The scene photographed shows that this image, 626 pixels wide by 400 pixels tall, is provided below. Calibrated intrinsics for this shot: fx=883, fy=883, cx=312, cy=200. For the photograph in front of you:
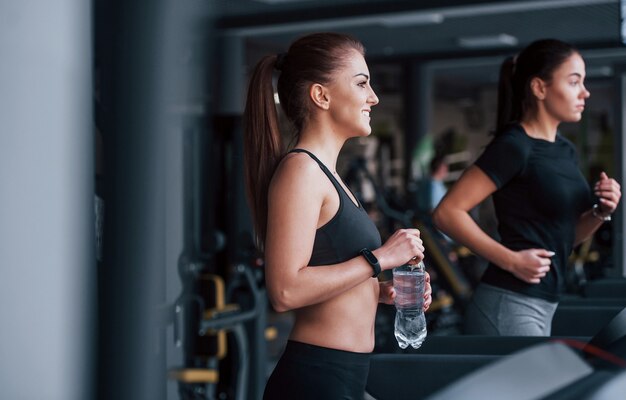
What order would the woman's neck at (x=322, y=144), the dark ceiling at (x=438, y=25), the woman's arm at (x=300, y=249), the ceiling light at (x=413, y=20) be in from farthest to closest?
1. the ceiling light at (x=413, y=20)
2. the dark ceiling at (x=438, y=25)
3. the woman's neck at (x=322, y=144)
4. the woman's arm at (x=300, y=249)

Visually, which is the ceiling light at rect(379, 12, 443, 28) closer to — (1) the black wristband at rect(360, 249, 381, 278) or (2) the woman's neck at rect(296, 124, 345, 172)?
(2) the woman's neck at rect(296, 124, 345, 172)

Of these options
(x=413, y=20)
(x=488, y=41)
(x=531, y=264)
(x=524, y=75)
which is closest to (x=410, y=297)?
(x=531, y=264)

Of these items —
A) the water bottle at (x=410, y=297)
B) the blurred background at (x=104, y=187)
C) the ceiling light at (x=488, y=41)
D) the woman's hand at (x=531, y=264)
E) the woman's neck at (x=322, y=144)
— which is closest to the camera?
the blurred background at (x=104, y=187)

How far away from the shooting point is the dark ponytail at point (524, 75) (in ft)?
6.85

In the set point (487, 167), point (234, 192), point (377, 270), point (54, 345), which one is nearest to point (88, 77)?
point (54, 345)

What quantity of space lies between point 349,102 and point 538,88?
32.5 inches

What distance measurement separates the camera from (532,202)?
2.03 meters

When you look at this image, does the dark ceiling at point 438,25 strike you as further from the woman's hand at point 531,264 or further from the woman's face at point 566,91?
the woman's hand at point 531,264

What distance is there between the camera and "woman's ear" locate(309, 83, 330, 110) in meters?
1.43

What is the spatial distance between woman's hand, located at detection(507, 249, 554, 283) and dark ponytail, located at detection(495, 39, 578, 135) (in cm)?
31

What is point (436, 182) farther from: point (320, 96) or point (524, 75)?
point (320, 96)

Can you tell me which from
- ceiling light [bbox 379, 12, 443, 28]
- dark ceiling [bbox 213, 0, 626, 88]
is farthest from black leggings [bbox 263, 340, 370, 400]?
ceiling light [bbox 379, 12, 443, 28]

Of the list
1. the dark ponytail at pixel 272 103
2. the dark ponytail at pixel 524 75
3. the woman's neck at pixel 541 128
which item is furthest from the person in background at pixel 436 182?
the dark ponytail at pixel 272 103

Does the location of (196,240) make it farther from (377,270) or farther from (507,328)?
(507,328)
